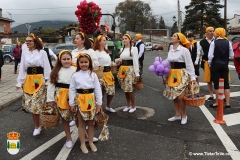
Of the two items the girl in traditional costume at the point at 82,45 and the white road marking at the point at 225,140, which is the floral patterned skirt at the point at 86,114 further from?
the white road marking at the point at 225,140

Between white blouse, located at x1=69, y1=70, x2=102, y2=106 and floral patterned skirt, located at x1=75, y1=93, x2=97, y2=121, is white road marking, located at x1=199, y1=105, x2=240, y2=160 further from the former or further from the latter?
white blouse, located at x1=69, y1=70, x2=102, y2=106

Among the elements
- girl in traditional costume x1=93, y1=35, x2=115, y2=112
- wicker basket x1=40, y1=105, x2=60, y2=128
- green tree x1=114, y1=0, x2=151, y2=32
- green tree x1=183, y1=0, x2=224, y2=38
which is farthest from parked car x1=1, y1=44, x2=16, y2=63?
green tree x1=114, y1=0, x2=151, y2=32

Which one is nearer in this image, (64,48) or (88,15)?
(88,15)

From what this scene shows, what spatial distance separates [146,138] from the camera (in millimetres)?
4840

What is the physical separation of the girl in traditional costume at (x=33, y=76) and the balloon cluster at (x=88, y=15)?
4637 millimetres

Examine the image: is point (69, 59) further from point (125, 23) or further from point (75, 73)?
point (125, 23)

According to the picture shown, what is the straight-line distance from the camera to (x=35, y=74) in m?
4.96

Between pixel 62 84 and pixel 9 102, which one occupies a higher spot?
pixel 62 84

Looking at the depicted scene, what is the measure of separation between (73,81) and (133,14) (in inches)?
3013

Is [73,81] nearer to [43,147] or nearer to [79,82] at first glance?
[79,82]

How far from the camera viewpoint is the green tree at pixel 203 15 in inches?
2050

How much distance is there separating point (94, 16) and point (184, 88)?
202 inches

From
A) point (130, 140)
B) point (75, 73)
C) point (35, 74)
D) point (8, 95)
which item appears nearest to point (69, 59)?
point (75, 73)

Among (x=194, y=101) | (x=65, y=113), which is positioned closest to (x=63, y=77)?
(x=65, y=113)
